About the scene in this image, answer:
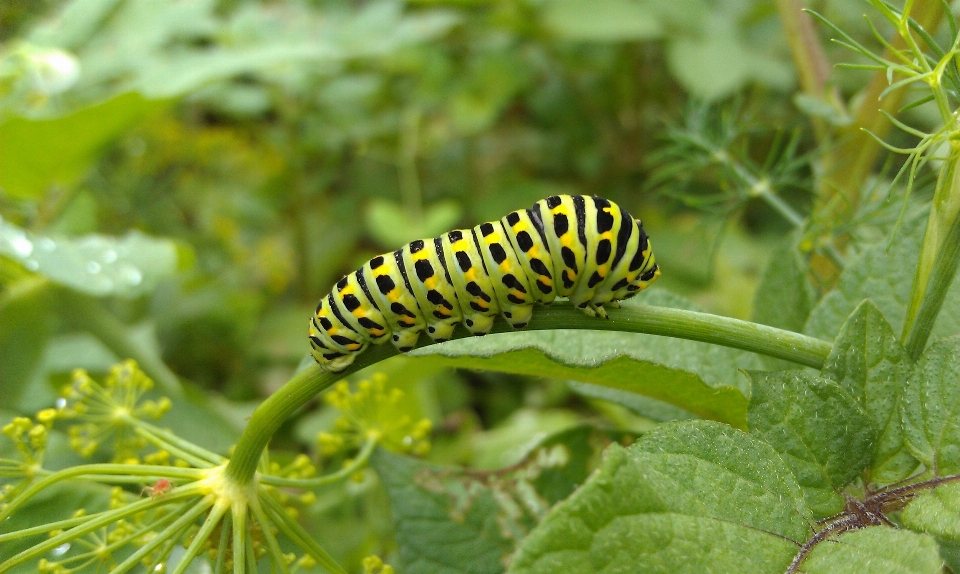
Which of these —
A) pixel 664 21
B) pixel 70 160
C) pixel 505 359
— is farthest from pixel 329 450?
pixel 664 21

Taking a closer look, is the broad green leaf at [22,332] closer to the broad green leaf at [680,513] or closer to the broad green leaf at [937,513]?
the broad green leaf at [680,513]

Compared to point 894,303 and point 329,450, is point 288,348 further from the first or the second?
point 894,303

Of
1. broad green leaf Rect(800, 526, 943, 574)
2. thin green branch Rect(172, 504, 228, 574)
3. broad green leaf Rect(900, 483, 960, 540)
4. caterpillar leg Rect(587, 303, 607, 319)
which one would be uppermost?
thin green branch Rect(172, 504, 228, 574)

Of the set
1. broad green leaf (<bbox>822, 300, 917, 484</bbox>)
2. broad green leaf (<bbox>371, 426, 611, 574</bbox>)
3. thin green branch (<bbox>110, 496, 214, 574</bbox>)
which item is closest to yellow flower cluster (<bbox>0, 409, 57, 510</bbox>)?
thin green branch (<bbox>110, 496, 214, 574</bbox>)

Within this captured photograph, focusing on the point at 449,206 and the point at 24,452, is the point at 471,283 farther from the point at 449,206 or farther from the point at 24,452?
the point at 449,206

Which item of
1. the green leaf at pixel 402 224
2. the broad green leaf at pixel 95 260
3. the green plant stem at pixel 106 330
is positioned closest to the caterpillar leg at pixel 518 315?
the broad green leaf at pixel 95 260

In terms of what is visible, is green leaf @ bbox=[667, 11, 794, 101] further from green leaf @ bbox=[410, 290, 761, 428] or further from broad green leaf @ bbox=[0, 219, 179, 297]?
broad green leaf @ bbox=[0, 219, 179, 297]

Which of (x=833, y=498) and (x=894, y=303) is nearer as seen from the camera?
(x=833, y=498)

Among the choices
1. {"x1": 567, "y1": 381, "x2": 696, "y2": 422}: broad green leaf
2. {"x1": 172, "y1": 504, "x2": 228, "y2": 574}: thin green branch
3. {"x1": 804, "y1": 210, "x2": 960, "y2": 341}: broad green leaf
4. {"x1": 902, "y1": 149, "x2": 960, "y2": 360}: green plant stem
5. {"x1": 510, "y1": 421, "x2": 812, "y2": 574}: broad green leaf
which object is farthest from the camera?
{"x1": 567, "y1": 381, "x2": 696, "y2": 422}: broad green leaf
